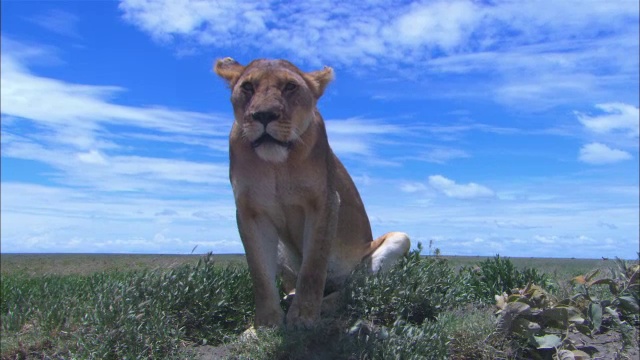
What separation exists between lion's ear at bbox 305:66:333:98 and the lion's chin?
963mm

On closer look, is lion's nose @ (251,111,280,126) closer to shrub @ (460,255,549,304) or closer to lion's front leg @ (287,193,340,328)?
lion's front leg @ (287,193,340,328)

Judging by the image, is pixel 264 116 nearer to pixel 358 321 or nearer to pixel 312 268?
pixel 312 268

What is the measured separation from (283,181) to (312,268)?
0.83 m

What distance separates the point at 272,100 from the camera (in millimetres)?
5613

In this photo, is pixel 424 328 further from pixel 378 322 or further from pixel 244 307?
pixel 244 307

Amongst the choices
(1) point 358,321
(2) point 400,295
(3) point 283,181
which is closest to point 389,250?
(2) point 400,295

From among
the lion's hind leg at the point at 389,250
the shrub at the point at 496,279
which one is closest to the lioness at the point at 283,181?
the lion's hind leg at the point at 389,250

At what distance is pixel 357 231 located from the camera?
7.33m

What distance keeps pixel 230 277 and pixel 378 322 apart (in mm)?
1647

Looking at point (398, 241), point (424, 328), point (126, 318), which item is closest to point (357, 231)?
point (398, 241)

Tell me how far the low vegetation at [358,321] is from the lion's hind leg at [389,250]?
0.55ft

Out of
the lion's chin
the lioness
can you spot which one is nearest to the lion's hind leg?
the lioness

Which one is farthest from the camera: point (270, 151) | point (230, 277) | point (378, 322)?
point (230, 277)

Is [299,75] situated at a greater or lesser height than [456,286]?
greater
